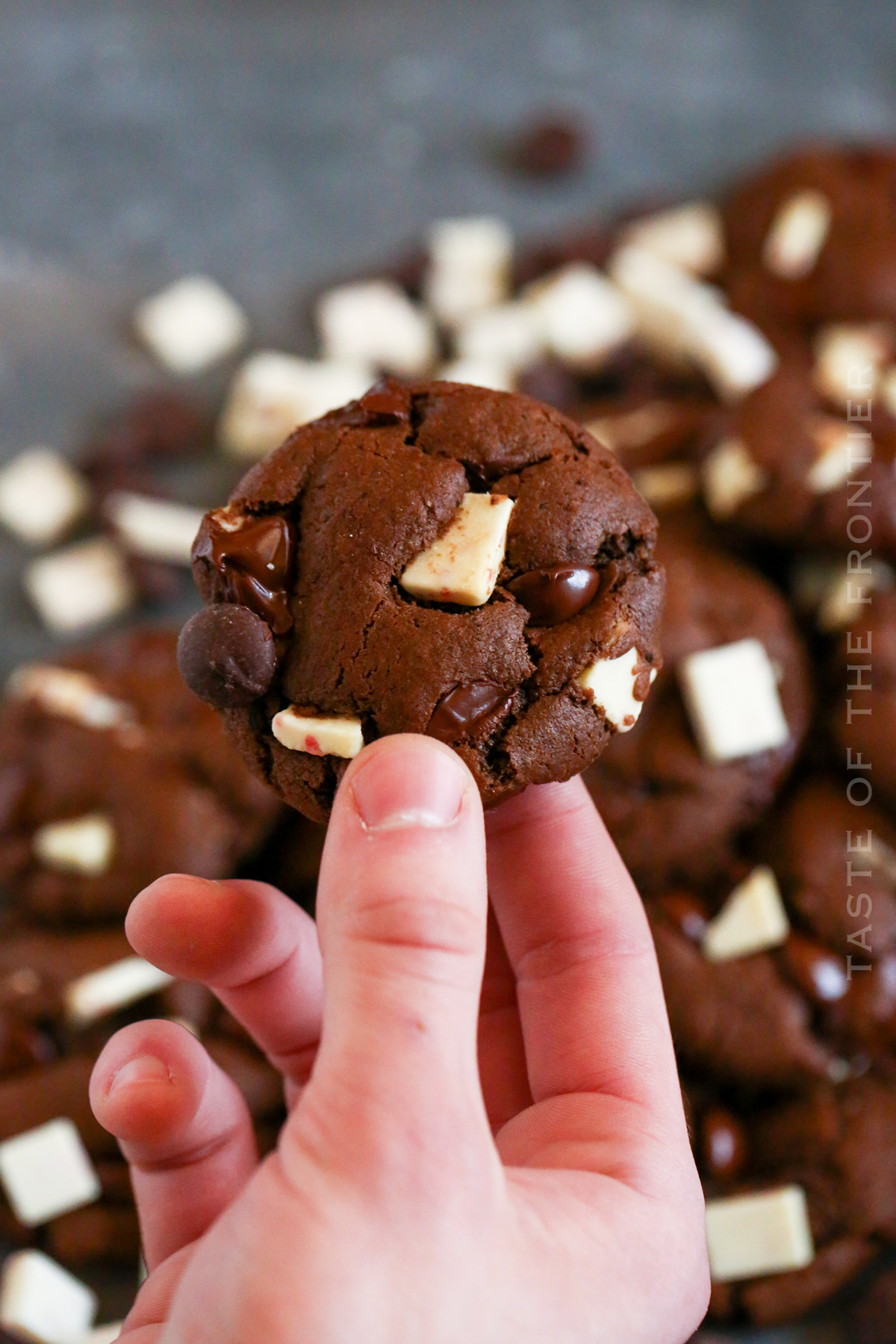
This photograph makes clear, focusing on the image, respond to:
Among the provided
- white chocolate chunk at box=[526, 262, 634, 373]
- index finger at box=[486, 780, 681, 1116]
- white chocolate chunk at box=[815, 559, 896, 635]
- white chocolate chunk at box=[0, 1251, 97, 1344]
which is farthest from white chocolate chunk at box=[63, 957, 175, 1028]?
white chocolate chunk at box=[526, 262, 634, 373]

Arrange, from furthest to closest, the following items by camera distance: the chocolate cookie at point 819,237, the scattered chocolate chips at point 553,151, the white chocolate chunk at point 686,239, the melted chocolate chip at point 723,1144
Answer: the scattered chocolate chips at point 553,151 < the white chocolate chunk at point 686,239 < the chocolate cookie at point 819,237 < the melted chocolate chip at point 723,1144

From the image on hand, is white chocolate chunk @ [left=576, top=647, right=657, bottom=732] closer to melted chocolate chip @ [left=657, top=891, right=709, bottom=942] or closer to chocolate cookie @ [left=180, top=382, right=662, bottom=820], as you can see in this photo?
chocolate cookie @ [left=180, top=382, right=662, bottom=820]

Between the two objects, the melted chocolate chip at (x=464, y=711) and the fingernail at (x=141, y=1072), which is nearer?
the melted chocolate chip at (x=464, y=711)

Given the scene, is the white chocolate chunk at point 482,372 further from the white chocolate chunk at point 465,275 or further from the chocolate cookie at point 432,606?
the chocolate cookie at point 432,606

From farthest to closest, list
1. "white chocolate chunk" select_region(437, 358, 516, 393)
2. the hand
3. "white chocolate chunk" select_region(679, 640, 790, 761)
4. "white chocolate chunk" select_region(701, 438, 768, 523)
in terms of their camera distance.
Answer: "white chocolate chunk" select_region(437, 358, 516, 393)
"white chocolate chunk" select_region(701, 438, 768, 523)
"white chocolate chunk" select_region(679, 640, 790, 761)
the hand

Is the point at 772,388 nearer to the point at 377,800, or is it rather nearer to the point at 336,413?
the point at 336,413

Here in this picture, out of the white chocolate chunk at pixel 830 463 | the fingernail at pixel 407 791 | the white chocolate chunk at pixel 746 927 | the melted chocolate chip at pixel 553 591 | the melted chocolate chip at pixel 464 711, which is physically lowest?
the white chocolate chunk at pixel 746 927

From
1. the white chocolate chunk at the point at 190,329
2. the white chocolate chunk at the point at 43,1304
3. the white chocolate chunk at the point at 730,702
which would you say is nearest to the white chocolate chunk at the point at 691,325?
the white chocolate chunk at the point at 730,702
